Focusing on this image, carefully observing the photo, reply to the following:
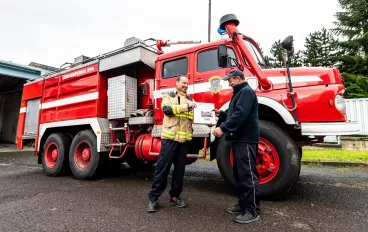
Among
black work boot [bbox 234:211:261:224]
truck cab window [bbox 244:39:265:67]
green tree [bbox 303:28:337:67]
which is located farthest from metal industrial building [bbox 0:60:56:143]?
green tree [bbox 303:28:337:67]

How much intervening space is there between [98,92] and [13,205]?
2.66 meters

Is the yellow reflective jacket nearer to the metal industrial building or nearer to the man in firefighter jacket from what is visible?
the man in firefighter jacket

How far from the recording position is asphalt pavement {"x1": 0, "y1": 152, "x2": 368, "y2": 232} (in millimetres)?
2617

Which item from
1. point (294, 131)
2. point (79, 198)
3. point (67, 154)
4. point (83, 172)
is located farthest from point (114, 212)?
point (67, 154)

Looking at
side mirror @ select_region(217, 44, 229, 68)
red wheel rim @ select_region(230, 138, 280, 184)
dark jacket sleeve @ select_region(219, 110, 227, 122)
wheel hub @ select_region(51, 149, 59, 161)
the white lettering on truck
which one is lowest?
wheel hub @ select_region(51, 149, 59, 161)

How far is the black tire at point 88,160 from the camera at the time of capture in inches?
204

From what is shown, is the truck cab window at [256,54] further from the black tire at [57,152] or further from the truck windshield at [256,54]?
the black tire at [57,152]

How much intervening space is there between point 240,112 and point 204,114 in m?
0.69

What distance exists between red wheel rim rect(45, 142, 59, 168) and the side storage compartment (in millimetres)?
2079

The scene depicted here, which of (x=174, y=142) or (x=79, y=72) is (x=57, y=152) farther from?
(x=174, y=142)

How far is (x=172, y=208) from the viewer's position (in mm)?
3186

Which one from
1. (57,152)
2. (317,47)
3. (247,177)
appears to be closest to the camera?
(247,177)

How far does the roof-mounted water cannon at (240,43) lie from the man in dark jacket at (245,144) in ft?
2.76

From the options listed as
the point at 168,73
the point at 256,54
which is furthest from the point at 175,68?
the point at 256,54
